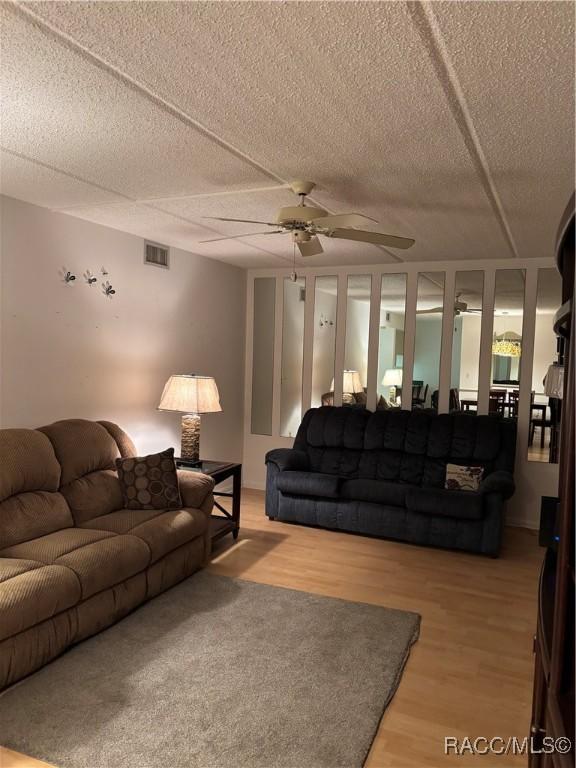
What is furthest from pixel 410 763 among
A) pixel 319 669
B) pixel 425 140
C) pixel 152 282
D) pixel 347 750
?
pixel 152 282

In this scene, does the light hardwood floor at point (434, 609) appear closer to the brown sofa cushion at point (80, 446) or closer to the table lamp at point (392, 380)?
the brown sofa cushion at point (80, 446)

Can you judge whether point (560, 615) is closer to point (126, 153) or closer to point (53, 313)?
point (126, 153)

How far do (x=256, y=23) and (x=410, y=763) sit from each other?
8.49 feet

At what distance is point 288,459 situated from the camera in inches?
207

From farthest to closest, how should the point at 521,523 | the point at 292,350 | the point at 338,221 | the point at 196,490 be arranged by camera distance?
the point at 292,350 < the point at 521,523 < the point at 196,490 < the point at 338,221

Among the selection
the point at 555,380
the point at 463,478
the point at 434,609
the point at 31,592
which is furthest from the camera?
the point at 463,478

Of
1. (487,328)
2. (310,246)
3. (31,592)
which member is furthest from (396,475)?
(31,592)

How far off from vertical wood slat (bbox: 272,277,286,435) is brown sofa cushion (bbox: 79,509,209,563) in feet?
8.27

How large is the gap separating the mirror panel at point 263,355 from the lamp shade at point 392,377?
1.31m

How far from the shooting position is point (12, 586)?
2.61 m

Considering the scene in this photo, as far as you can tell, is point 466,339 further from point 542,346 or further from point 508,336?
point 542,346

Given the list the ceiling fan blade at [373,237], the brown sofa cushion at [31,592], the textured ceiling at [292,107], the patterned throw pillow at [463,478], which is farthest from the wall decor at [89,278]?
the patterned throw pillow at [463,478]

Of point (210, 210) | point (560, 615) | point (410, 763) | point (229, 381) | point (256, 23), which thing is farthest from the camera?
point (229, 381)

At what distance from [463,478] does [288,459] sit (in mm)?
1526
